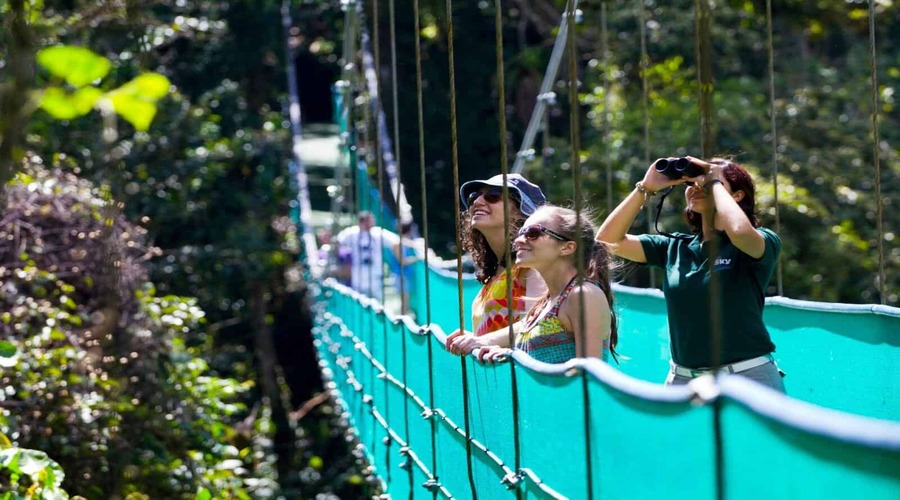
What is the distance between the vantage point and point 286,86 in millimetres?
13039

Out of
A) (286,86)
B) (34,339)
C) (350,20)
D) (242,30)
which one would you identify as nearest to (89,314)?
(34,339)

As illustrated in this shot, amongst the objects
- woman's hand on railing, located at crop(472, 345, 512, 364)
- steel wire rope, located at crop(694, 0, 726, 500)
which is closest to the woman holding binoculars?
woman's hand on railing, located at crop(472, 345, 512, 364)

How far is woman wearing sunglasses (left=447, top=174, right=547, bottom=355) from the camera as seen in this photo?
7.95ft

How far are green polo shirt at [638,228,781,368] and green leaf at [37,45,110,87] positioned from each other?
144 cm

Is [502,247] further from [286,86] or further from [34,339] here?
[286,86]

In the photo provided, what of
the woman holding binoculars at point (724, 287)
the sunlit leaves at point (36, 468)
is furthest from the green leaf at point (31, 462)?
the woman holding binoculars at point (724, 287)

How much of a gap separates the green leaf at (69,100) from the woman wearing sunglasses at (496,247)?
1689 mm

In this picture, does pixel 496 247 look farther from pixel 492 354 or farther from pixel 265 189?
pixel 265 189

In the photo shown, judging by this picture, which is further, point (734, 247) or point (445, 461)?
point (445, 461)

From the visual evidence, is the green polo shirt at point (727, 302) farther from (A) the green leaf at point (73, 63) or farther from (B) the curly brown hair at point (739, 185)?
(A) the green leaf at point (73, 63)

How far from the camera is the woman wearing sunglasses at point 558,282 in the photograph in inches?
80.5

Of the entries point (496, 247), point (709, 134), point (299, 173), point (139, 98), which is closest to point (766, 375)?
point (496, 247)

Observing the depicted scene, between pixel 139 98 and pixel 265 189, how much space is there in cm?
975

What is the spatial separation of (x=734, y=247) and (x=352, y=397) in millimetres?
2837
